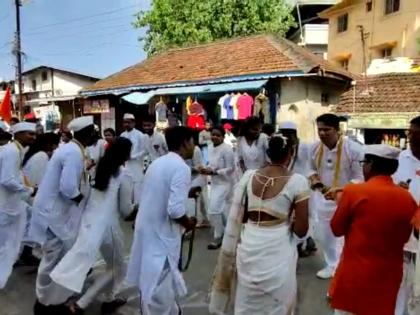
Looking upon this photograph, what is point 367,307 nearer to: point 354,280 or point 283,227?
point 354,280

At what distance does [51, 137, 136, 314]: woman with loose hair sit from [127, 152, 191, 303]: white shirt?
615 millimetres

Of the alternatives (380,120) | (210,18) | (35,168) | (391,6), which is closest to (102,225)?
(35,168)

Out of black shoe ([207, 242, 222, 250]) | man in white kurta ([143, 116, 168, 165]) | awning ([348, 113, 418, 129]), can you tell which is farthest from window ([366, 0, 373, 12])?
black shoe ([207, 242, 222, 250])

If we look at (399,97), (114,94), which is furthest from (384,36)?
(114,94)

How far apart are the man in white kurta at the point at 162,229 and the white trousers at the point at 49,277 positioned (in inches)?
36.5

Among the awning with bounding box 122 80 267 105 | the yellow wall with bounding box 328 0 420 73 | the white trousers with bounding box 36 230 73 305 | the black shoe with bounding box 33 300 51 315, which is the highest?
the yellow wall with bounding box 328 0 420 73

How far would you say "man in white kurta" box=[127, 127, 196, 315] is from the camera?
3748mm

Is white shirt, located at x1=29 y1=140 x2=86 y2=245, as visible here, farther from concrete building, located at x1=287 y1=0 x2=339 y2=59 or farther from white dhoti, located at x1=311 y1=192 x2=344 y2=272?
concrete building, located at x1=287 y1=0 x2=339 y2=59

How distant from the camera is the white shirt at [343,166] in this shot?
536cm

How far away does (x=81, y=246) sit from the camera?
4.39m

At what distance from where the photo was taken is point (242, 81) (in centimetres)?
1578

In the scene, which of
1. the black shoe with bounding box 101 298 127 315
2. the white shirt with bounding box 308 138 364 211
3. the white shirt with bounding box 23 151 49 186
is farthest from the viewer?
the white shirt with bounding box 23 151 49 186

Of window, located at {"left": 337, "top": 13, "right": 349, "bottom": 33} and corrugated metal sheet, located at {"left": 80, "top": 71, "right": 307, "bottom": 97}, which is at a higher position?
window, located at {"left": 337, "top": 13, "right": 349, "bottom": 33}

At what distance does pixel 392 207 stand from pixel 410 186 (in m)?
1.26
